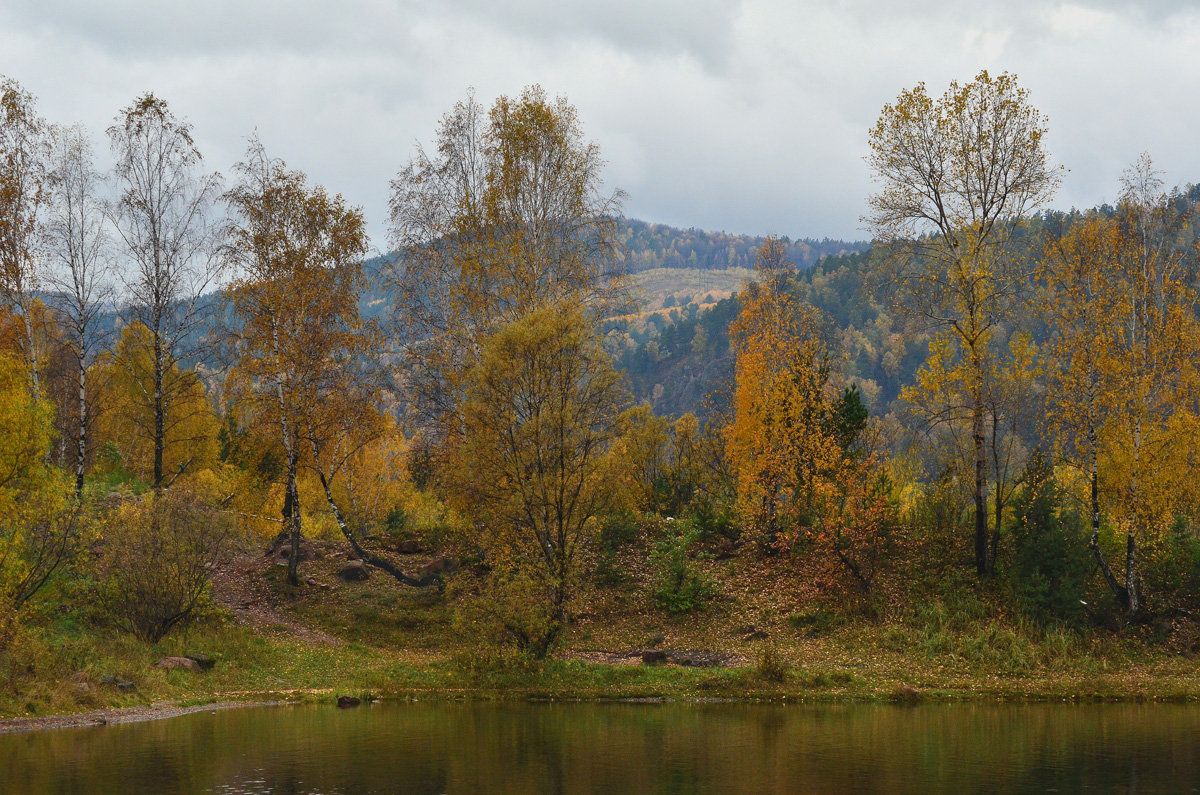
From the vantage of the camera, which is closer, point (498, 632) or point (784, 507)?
point (498, 632)

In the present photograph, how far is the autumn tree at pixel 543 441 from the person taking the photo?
30.3 meters

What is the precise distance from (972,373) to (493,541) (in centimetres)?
1964

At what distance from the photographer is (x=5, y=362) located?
2841 centimetres

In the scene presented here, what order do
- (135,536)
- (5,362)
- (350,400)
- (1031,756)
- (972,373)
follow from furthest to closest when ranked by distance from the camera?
(350,400) → (972,373) → (135,536) → (5,362) → (1031,756)

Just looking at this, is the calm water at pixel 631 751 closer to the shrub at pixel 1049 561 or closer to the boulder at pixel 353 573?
the shrub at pixel 1049 561

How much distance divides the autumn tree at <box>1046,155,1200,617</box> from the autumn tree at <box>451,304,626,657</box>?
17602 millimetres

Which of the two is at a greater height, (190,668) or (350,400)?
(350,400)

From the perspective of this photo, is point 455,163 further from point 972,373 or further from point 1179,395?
point 1179,395

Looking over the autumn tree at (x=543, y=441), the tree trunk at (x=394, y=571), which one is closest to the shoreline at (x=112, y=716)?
the autumn tree at (x=543, y=441)

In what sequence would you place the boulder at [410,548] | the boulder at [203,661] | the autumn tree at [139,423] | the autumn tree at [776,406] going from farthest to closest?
the autumn tree at [139,423] < the boulder at [410,548] < the autumn tree at [776,406] < the boulder at [203,661]

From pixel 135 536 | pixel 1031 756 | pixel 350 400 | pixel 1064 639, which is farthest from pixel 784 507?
pixel 135 536

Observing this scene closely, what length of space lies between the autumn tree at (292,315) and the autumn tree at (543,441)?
11.0m

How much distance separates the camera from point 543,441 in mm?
30578

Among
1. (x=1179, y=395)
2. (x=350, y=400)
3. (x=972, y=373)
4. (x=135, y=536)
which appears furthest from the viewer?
(x=350, y=400)
